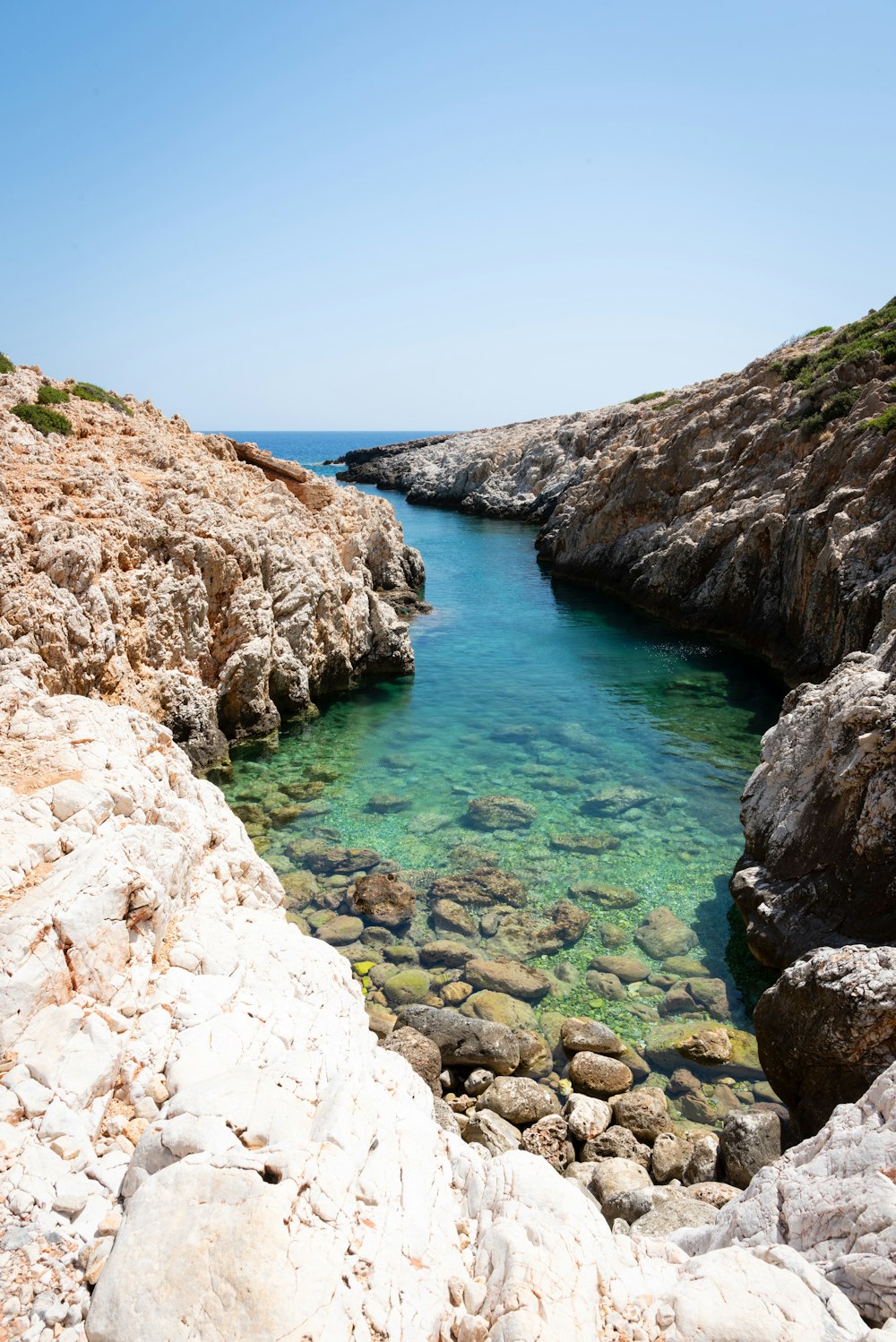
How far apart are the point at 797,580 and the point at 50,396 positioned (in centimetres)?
2607

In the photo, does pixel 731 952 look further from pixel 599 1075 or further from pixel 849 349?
pixel 849 349

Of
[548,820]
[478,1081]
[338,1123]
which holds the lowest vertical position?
[478,1081]

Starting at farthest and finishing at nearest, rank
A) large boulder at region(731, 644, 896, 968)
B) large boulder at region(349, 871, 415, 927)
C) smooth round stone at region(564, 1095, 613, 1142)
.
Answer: large boulder at region(349, 871, 415, 927) → large boulder at region(731, 644, 896, 968) → smooth round stone at region(564, 1095, 613, 1142)

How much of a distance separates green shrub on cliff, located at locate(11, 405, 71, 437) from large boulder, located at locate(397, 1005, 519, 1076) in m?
19.0

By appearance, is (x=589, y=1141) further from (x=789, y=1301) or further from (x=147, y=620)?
(x=147, y=620)

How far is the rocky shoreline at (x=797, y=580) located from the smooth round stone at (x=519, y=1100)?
118 inches

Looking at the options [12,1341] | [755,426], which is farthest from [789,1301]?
[755,426]

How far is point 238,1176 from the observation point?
5.01 metres

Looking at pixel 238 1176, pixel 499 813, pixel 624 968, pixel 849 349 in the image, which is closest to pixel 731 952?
pixel 624 968

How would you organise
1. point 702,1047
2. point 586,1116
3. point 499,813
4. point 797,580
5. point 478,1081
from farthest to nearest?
point 797,580 < point 499,813 < point 702,1047 < point 478,1081 < point 586,1116

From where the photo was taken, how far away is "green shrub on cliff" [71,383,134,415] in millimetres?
27480

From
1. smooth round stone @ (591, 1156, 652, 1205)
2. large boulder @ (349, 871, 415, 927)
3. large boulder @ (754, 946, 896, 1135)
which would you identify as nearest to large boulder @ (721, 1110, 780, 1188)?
large boulder @ (754, 946, 896, 1135)

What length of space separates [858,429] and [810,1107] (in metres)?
26.5

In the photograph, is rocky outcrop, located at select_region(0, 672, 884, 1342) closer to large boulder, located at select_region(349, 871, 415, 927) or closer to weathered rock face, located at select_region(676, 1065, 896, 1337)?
weathered rock face, located at select_region(676, 1065, 896, 1337)
